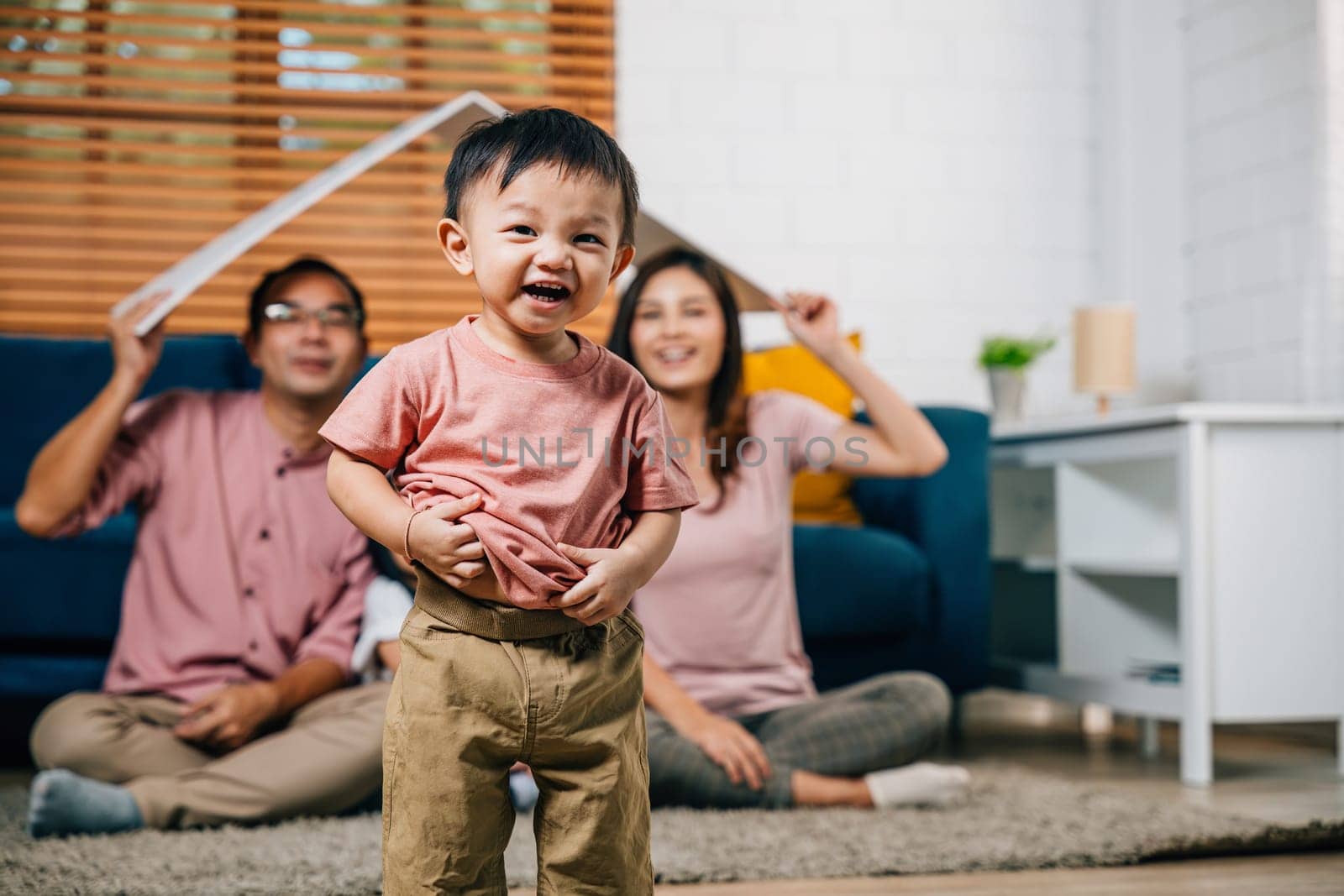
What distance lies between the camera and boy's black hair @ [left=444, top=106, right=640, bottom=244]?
0.80 m

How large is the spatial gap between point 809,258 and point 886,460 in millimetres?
1432

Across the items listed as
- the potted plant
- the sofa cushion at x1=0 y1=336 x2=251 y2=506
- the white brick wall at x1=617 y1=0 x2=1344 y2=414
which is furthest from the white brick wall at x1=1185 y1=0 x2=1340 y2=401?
the sofa cushion at x1=0 y1=336 x2=251 y2=506

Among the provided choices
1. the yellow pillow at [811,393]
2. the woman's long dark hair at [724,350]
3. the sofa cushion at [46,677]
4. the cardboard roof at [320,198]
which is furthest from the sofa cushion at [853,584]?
the sofa cushion at [46,677]

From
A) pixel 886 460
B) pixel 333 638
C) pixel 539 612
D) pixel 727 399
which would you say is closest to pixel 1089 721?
pixel 886 460

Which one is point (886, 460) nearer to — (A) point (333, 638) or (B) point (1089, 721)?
(A) point (333, 638)

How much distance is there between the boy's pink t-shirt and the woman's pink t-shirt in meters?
0.93

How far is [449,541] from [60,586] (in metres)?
1.48

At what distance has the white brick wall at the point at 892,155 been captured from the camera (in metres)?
3.18

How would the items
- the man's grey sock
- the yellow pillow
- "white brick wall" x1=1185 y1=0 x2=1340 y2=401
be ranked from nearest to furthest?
the man's grey sock, the yellow pillow, "white brick wall" x1=1185 y1=0 x2=1340 y2=401

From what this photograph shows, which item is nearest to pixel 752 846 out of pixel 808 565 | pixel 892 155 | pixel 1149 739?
pixel 808 565

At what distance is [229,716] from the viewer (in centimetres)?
163

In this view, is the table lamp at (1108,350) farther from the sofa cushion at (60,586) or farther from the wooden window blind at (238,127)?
the sofa cushion at (60,586)

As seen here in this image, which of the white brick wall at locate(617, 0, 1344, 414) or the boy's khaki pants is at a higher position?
the white brick wall at locate(617, 0, 1344, 414)

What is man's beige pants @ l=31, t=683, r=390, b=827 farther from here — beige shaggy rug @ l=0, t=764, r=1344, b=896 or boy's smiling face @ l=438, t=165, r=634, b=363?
boy's smiling face @ l=438, t=165, r=634, b=363
